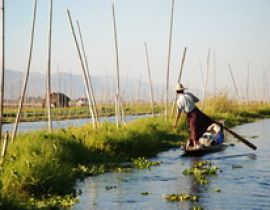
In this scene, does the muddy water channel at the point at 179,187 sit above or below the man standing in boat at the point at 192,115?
below

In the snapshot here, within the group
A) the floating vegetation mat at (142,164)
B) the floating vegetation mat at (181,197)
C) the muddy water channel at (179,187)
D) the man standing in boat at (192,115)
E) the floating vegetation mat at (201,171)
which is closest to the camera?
the muddy water channel at (179,187)

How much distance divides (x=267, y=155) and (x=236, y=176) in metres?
4.34

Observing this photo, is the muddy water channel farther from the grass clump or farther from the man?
the man

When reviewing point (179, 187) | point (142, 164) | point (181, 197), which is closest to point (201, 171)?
point (179, 187)

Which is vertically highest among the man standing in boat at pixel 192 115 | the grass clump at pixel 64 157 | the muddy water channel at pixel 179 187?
the man standing in boat at pixel 192 115

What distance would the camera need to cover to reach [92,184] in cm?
1097

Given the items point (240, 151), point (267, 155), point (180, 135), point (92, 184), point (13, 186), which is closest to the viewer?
point (13, 186)

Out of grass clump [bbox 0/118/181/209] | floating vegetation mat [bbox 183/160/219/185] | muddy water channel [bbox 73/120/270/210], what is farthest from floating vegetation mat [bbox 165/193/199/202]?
grass clump [bbox 0/118/181/209]

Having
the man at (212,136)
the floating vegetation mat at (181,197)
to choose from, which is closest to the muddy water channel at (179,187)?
the floating vegetation mat at (181,197)

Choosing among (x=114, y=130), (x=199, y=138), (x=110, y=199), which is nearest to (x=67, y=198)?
(x=110, y=199)

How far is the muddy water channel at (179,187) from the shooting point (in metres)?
8.77

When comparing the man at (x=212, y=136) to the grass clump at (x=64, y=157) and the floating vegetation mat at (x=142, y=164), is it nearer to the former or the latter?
the grass clump at (x=64, y=157)

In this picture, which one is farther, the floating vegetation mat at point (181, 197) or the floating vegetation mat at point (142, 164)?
the floating vegetation mat at point (142, 164)

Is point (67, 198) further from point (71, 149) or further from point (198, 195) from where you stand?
point (71, 149)
